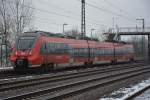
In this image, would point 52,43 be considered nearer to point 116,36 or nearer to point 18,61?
point 18,61

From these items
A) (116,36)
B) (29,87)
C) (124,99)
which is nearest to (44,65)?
(29,87)

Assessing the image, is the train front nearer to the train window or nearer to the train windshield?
the train windshield

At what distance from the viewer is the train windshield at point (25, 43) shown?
1130 inches

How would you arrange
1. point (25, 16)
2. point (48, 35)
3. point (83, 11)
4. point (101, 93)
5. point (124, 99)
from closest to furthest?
point (124, 99) < point (101, 93) < point (48, 35) < point (83, 11) < point (25, 16)

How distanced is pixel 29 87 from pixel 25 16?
34.8m

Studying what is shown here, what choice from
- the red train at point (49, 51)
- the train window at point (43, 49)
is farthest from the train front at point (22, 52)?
the train window at point (43, 49)

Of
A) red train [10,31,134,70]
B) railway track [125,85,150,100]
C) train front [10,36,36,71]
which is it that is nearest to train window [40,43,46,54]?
red train [10,31,134,70]

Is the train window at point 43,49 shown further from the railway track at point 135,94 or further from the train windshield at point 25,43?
the railway track at point 135,94

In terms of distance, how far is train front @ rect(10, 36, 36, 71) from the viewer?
28.2 meters

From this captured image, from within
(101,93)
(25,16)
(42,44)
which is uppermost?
(25,16)

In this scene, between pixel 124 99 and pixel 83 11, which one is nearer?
pixel 124 99

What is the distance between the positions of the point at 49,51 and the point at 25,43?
216 centimetres

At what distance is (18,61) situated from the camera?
28.2 m

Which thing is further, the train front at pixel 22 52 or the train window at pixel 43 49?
the train window at pixel 43 49
